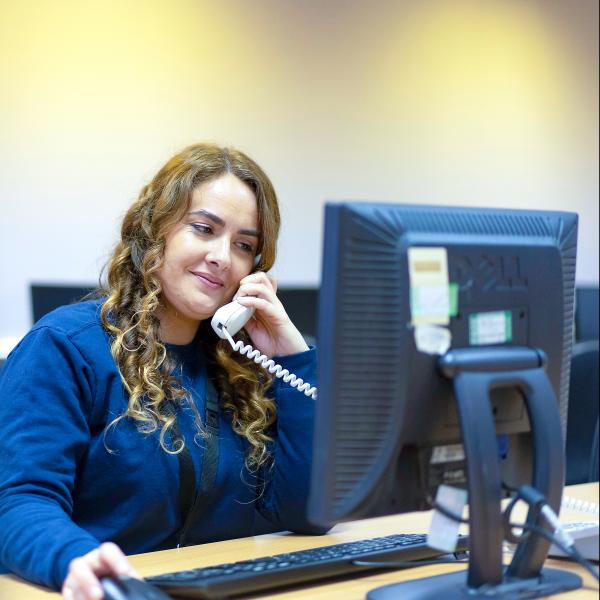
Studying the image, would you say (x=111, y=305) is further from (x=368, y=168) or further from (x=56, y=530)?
(x=368, y=168)

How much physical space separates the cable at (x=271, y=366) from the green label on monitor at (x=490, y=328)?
595mm

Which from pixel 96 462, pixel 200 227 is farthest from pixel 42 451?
pixel 200 227

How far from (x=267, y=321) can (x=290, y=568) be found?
643 mm

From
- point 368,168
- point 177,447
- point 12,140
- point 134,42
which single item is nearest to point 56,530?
point 177,447

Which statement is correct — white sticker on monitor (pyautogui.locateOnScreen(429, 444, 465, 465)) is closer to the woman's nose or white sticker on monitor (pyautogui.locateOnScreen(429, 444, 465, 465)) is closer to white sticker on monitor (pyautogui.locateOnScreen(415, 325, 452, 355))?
white sticker on monitor (pyautogui.locateOnScreen(415, 325, 452, 355))

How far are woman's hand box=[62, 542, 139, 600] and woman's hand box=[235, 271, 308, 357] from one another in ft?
2.36

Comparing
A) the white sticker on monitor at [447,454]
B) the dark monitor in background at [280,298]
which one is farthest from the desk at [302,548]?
the dark monitor in background at [280,298]

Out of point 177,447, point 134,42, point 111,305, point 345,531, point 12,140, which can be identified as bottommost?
point 345,531

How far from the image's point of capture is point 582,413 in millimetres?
2377

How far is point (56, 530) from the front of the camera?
1.18 metres

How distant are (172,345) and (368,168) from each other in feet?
7.82

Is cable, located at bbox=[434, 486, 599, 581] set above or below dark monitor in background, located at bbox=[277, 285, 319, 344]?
below

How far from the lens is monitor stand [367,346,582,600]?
3.32 feet

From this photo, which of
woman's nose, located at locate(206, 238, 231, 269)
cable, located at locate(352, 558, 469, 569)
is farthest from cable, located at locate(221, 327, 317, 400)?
cable, located at locate(352, 558, 469, 569)
